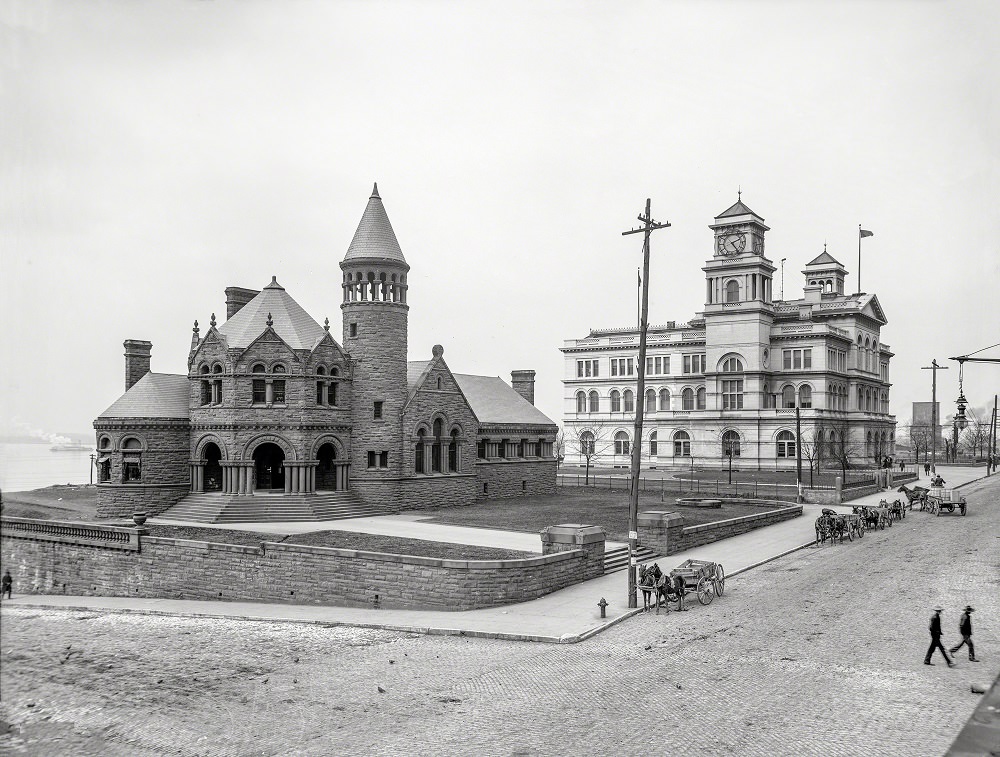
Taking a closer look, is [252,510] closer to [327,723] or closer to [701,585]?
[701,585]

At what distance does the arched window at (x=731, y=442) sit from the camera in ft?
260

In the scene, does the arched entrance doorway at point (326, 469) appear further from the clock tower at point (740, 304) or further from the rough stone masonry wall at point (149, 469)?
the clock tower at point (740, 304)

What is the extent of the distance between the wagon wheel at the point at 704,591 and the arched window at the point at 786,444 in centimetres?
5516

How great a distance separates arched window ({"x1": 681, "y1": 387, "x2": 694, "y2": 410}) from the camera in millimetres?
86125

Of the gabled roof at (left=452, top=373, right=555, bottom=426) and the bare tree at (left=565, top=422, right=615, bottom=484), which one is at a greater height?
the gabled roof at (left=452, top=373, right=555, bottom=426)

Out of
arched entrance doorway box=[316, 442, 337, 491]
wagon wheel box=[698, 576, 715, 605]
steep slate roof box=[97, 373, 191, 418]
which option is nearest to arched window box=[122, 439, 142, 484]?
steep slate roof box=[97, 373, 191, 418]

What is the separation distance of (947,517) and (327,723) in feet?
126

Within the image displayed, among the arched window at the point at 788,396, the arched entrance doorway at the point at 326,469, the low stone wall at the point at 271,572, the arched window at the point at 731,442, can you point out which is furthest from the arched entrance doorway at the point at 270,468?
the arched window at the point at 788,396

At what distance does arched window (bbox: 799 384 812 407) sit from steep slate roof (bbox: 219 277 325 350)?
1981 inches

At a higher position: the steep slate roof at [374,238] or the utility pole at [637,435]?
the steep slate roof at [374,238]

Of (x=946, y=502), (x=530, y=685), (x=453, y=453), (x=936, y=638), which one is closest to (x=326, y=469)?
(x=453, y=453)

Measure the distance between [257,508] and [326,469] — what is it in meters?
6.11

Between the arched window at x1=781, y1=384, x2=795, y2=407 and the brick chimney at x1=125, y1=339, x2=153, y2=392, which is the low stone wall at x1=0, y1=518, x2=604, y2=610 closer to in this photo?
the brick chimney at x1=125, y1=339, x2=153, y2=392

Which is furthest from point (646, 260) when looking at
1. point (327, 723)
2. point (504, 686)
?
point (327, 723)
